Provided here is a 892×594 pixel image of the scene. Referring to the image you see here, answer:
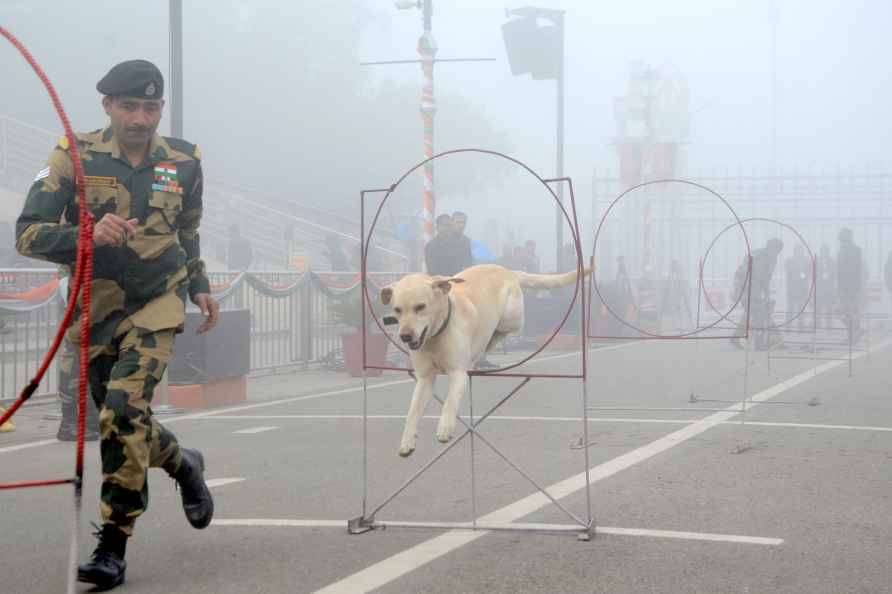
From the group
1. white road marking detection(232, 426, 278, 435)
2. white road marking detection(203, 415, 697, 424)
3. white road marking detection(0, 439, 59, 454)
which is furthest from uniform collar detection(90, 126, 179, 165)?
white road marking detection(203, 415, 697, 424)

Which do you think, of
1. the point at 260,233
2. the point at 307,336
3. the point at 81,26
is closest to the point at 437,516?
the point at 307,336

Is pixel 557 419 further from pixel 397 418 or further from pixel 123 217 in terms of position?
pixel 123 217

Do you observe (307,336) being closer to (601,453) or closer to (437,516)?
(601,453)

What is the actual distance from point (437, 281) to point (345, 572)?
1.47 m

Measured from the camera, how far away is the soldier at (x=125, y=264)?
15.4 ft

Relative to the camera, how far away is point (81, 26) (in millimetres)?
47438

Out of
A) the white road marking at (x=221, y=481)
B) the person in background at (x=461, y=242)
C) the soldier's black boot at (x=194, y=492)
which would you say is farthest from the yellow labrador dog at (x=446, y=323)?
the person in background at (x=461, y=242)

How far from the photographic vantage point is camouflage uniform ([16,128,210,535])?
4.69m

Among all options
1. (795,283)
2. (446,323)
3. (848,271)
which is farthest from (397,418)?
(795,283)

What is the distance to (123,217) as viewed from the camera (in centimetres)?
490

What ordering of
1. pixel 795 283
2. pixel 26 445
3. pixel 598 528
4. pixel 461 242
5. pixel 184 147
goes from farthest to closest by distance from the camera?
pixel 795 283 → pixel 461 242 → pixel 26 445 → pixel 598 528 → pixel 184 147

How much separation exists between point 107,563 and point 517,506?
2533 mm

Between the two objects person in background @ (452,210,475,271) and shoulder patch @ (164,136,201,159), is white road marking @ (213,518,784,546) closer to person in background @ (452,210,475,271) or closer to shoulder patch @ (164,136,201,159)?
shoulder patch @ (164,136,201,159)

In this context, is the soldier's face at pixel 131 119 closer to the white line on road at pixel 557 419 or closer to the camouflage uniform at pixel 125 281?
the camouflage uniform at pixel 125 281
